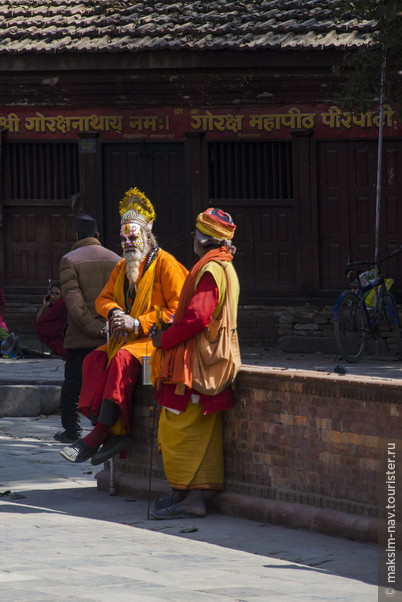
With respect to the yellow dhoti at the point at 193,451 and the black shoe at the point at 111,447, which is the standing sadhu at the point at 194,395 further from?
the black shoe at the point at 111,447

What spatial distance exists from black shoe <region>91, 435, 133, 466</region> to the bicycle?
7.88m

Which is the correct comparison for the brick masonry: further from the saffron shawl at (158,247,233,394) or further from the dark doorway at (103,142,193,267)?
the dark doorway at (103,142,193,267)

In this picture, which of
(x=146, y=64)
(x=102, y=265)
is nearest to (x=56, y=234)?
(x=146, y=64)

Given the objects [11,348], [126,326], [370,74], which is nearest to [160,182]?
[11,348]

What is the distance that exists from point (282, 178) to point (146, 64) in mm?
2341

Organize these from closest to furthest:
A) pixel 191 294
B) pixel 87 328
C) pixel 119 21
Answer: pixel 191 294 < pixel 87 328 < pixel 119 21

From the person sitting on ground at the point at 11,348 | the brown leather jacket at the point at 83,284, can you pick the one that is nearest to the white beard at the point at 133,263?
the brown leather jacket at the point at 83,284

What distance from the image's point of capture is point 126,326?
30.4 feet

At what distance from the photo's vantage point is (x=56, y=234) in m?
20.3

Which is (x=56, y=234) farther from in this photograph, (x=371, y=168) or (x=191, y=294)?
(x=191, y=294)

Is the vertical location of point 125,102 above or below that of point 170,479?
above

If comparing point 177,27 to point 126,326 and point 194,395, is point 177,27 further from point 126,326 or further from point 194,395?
point 194,395

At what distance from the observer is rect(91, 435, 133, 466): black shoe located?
29.7 ft

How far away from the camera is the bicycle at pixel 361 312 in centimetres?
1708
